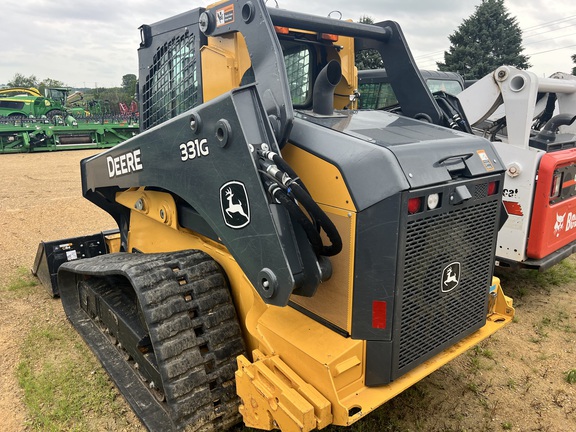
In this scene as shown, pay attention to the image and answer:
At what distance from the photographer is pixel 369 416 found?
2.82m

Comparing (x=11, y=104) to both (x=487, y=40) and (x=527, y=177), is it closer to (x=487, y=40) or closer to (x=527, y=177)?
(x=527, y=177)

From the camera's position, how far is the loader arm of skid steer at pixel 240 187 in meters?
2.01

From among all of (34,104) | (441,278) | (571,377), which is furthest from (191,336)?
(34,104)

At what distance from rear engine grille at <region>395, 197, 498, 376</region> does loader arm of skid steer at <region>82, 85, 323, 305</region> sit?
0.45m

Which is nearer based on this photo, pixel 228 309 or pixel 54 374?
pixel 228 309

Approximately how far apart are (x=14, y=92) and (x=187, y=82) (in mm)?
29754

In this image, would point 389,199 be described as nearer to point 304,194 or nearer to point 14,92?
point 304,194

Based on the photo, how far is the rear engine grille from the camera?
2.06 m

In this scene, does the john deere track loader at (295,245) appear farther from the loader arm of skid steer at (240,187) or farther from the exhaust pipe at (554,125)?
the exhaust pipe at (554,125)

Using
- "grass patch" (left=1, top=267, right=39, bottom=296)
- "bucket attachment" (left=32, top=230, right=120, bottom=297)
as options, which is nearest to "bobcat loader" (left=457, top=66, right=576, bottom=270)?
"bucket attachment" (left=32, top=230, right=120, bottom=297)

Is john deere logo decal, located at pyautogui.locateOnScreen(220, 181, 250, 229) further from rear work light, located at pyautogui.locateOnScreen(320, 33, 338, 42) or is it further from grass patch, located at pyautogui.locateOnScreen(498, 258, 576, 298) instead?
grass patch, located at pyautogui.locateOnScreen(498, 258, 576, 298)

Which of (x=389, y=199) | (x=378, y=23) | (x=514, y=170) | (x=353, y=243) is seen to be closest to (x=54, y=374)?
(x=353, y=243)

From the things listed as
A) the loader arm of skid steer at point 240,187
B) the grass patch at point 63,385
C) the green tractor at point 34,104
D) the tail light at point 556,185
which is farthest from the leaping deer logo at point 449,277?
the green tractor at point 34,104

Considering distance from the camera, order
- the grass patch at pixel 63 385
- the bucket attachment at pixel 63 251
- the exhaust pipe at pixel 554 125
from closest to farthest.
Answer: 1. the grass patch at pixel 63 385
2. the bucket attachment at pixel 63 251
3. the exhaust pipe at pixel 554 125
